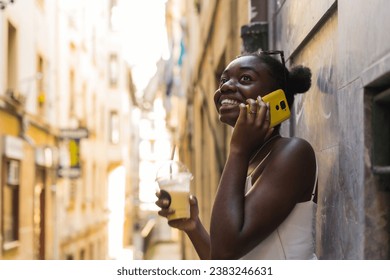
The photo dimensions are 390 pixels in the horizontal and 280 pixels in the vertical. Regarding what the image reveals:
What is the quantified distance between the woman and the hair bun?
158 millimetres

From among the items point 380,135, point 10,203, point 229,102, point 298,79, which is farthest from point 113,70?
point 380,135

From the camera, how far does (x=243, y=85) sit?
1949 mm

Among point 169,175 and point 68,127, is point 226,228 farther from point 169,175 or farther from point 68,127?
point 68,127

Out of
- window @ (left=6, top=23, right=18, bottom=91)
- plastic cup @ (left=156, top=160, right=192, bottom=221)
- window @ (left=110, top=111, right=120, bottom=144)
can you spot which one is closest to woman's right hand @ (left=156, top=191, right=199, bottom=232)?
plastic cup @ (left=156, top=160, right=192, bottom=221)

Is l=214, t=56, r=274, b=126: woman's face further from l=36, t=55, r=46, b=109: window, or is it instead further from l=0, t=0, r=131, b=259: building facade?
l=36, t=55, r=46, b=109: window

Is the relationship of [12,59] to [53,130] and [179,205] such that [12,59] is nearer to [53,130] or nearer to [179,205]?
[53,130]

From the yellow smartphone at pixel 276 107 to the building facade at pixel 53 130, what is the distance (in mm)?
5116

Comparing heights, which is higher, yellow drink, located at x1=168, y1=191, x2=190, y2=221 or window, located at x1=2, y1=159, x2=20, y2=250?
yellow drink, located at x1=168, y1=191, x2=190, y2=221

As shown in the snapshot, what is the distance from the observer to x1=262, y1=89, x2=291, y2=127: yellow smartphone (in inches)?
74.5

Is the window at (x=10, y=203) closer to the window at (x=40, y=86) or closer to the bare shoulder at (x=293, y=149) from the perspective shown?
the window at (x=40, y=86)

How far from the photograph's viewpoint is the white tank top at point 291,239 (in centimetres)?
183

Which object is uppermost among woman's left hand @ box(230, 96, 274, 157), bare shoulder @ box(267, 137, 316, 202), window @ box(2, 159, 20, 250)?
woman's left hand @ box(230, 96, 274, 157)

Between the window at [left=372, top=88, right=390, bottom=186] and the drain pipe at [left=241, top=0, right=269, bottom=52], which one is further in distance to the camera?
the drain pipe at [left=241, top=0, right=269, bottom=52]

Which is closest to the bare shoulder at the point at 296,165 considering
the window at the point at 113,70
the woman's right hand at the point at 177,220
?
the woman's right hand at the point at 177,220
